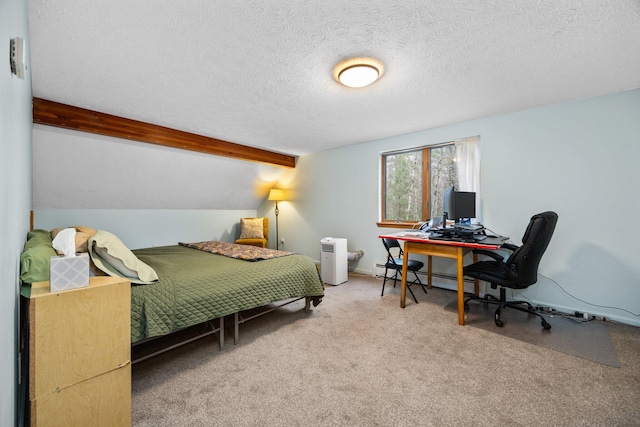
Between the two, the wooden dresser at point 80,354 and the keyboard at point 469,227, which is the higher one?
the keyboard at point 469,227

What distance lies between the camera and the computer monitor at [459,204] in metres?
3.03

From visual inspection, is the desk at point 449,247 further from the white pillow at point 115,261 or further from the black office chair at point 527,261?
the white pillow at point 115,261

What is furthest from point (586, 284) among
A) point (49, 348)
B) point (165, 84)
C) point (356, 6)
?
point (165, 84)

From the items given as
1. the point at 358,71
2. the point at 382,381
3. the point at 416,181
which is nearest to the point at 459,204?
the point at 416,181

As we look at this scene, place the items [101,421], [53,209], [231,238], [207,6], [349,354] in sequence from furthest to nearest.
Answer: [231,238]
[53,209]
[349,354]
[207,6]
[101,421]

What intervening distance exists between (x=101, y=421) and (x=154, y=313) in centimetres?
59

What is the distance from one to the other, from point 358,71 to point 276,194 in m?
3.73

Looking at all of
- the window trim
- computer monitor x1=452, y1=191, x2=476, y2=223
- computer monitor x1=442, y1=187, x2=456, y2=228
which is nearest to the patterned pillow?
the window trim

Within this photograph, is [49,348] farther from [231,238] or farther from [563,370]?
[231,238]

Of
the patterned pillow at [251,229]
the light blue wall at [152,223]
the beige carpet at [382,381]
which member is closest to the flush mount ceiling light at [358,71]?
the beige carpet at [382,381]

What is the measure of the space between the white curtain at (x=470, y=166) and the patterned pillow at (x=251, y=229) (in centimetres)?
370

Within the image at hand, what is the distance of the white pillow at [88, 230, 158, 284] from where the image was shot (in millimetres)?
1656

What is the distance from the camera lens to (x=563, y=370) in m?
1.84

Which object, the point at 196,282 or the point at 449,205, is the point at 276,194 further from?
the point at 196,282
